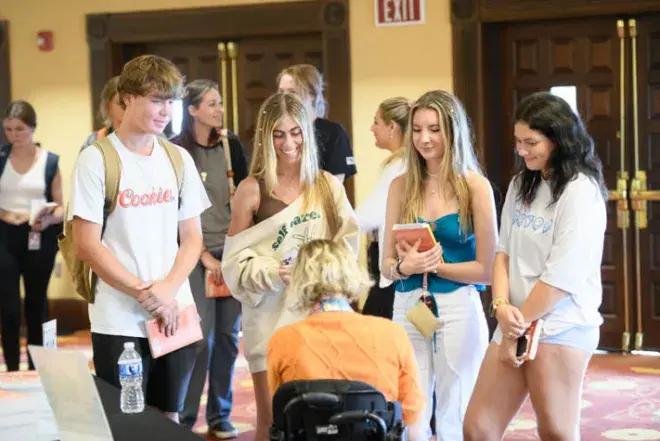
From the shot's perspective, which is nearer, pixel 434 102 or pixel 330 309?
pixel 330 309

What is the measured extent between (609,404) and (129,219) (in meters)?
3.12

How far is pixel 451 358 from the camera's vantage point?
352 centimetres

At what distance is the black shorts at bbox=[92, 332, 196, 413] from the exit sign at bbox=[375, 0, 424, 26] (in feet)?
13.1

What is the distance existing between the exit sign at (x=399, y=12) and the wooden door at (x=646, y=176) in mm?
1301

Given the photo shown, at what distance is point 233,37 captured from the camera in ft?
24.9

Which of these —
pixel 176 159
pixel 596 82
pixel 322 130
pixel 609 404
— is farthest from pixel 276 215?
pixel 596 82

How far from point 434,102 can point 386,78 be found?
3.54 meters

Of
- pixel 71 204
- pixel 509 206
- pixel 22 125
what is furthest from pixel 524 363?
pixel 22 125

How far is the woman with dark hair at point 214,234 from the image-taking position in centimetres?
488

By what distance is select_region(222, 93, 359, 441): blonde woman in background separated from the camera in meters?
3.73

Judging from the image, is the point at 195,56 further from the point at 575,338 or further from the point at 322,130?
the point at 575,338

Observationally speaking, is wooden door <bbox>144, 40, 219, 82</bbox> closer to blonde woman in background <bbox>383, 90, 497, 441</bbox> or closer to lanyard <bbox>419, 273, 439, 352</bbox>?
blonde woman in background <bbox>383, 90, 497, 441</bbox>

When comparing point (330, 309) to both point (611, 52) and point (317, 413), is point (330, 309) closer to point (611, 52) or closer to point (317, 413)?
point (317, 413)

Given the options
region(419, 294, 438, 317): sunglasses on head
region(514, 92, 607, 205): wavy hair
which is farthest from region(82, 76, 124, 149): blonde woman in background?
region(514, 92, 607, 205): wavy hair
